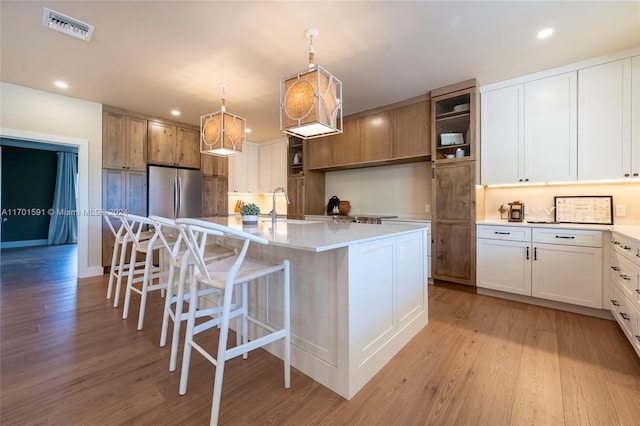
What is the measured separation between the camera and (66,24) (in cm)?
229

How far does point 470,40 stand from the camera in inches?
97.9

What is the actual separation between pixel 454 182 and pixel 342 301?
2.62 meters

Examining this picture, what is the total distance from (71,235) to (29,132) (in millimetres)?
4771

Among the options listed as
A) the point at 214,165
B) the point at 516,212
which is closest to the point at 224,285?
the point at 516,212

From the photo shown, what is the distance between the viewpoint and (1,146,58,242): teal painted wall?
6.48m

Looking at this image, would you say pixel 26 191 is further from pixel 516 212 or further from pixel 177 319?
pixel 516 212

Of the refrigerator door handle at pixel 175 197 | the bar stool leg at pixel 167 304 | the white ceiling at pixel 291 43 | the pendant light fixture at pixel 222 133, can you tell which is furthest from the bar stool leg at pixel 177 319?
the refrigerator door handle at pixel 175 197

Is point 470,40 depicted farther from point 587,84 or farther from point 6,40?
point 6,40

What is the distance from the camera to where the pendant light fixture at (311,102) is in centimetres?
195

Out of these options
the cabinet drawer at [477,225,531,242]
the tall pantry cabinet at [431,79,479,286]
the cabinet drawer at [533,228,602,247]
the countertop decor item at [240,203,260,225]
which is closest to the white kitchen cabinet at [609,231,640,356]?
the cabinet drawer at [533,228,602,247]

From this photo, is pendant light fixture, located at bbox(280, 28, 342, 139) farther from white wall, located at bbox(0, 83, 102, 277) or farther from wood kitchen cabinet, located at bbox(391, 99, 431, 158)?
white wall, located at bbox(0, 83, 102, 277)

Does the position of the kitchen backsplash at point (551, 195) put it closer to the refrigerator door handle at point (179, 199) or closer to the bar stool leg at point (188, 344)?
the bar stool leg at point (188, 344)

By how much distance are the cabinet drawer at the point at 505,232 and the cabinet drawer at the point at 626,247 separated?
63 cm

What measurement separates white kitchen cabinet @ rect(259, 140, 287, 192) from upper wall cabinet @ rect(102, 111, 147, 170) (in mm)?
2423
